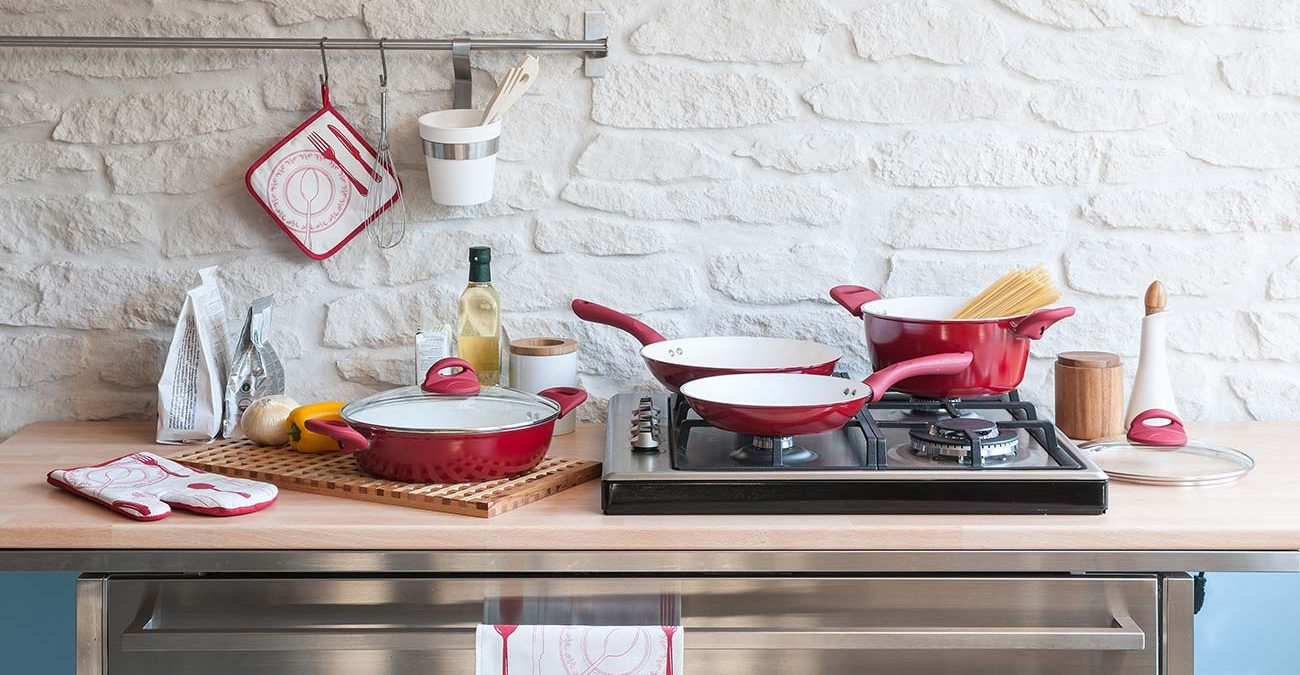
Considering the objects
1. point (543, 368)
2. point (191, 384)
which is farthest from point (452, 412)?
point (191, 384)

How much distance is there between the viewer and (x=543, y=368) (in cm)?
200

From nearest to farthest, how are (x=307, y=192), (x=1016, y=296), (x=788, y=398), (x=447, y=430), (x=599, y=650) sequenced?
(x=599, y=650), (x=447, y=430), (x=788, y=398), (x=1016, y=296), (x=307, y=192)

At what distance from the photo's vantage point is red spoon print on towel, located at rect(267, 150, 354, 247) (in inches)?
81.5

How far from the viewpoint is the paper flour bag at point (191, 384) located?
77.3 inches

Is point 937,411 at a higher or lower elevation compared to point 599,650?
higher

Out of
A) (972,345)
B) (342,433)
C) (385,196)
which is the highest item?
(385,196)

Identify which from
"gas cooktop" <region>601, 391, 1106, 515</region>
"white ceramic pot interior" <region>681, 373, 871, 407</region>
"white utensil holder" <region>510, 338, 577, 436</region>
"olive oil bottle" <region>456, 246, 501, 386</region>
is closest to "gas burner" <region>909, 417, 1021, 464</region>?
"gas cooktop" <region>601, 391, 1106, 515</region>

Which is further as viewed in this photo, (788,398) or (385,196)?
(385,196)

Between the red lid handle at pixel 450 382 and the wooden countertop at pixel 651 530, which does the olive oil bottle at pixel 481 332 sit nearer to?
the red lid handle at pixel 450 382

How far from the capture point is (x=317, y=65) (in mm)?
2076

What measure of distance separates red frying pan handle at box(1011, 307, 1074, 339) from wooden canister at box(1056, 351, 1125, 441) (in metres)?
0.24

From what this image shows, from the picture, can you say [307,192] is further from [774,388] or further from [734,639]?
[734,639]

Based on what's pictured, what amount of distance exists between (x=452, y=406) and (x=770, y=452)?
44 centimetres

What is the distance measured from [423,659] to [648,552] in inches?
11.9
